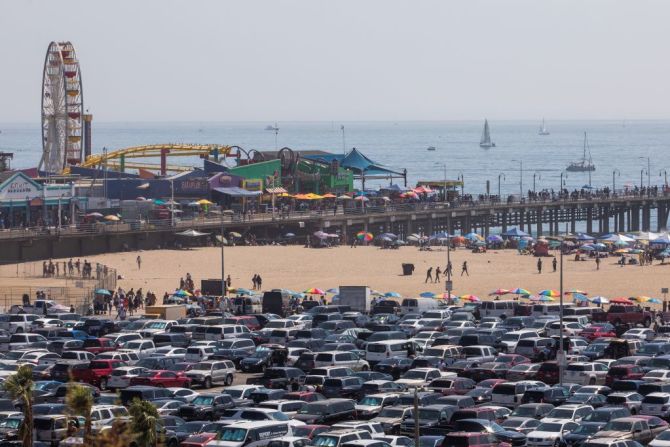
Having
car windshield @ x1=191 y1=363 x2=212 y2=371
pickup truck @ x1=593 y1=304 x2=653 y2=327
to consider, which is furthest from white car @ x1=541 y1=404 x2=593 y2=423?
pickup truck @ x1=593 y1=304 x2=653 y2=327

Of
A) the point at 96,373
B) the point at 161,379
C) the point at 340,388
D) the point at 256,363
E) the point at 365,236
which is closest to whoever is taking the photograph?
the point at 340,388

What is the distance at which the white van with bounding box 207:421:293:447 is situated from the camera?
2762 cm

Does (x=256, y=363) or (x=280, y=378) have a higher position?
(x=280, y=378)

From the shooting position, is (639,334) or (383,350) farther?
(639,334)

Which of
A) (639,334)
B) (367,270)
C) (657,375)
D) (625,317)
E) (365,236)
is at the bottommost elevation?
(367,270)

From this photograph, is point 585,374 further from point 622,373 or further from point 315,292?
point 315,292

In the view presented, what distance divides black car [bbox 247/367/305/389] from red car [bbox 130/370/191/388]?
1978 millimetres

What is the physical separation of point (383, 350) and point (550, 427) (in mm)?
12733

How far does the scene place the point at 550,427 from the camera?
96.4ft

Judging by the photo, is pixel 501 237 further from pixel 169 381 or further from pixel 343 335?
pixel 169 381

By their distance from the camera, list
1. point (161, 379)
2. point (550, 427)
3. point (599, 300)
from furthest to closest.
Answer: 1. point (599, 300)
2. point (161, 379)
3. point (550, 427)

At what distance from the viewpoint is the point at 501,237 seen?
89.6 m

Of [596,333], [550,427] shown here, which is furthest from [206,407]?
[596,333]

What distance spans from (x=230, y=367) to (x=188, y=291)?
21.2 metres
